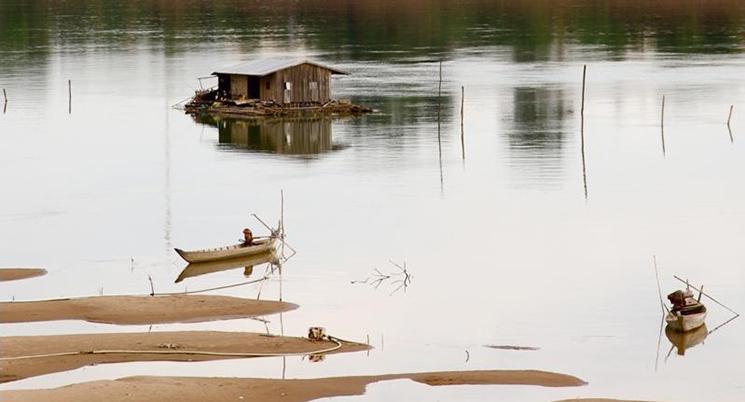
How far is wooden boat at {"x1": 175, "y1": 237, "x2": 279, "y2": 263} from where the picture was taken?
54.0m

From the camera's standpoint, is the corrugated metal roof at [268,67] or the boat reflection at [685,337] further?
the corrugated metal roof at [268,67]

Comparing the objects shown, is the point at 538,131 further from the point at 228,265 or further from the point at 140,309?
the point at 140,309

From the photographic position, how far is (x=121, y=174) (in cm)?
8312

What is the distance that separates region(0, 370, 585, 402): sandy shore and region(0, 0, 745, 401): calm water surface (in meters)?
0.79

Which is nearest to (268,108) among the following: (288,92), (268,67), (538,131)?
(288,92)

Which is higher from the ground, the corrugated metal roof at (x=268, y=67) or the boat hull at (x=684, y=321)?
the corrugated metal roof at (x=268, y=67)

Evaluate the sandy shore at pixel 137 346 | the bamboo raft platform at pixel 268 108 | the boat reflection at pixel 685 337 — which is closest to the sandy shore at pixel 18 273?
the sandy shore at pixel 137 346

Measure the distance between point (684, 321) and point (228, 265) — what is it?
683 inches

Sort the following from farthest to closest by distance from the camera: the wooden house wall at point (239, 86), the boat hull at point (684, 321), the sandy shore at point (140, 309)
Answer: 1. the wooden house wall at point (239, 86)
2. the sandy shore at point (140, 309)
3. the boat hull at point (684, 321)

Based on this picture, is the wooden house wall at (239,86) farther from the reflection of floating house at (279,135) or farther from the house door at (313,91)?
the house door at (313,91)

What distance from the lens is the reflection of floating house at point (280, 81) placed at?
10150 centimetres

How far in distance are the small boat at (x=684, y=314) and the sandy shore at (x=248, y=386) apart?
6246 mm

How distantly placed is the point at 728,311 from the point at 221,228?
79.2 ft

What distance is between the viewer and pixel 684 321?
43781mm
